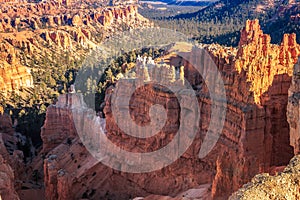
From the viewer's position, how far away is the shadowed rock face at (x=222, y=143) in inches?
666

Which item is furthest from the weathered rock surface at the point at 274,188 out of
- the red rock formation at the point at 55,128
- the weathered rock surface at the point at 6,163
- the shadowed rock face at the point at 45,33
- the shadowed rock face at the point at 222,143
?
the shadowed rock face at the point at 45,33

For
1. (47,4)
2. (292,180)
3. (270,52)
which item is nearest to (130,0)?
(47,4)

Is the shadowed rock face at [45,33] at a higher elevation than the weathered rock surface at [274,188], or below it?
below

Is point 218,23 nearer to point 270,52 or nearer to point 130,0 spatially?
point 270,52

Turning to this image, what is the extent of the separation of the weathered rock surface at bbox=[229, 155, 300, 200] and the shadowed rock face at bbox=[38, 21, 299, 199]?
18.6ft

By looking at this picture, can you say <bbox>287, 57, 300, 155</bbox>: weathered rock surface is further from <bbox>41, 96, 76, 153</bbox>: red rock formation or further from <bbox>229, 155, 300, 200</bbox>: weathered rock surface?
<bbox>41, 96, 76, 153</bbox>: red rock formation

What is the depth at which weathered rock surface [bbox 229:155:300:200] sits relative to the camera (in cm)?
Result: 866

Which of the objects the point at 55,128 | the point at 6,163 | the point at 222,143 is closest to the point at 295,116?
the point at 222,143

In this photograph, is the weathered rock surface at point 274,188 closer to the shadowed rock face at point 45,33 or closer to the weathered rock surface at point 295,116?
the weathered rock surface at point 295,116

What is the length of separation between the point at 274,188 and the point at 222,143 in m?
10.1

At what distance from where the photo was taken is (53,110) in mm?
32781

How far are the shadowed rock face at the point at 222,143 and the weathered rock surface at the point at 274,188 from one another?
5658 mm

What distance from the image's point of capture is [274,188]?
348 inches

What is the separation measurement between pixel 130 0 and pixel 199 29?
85994mm
